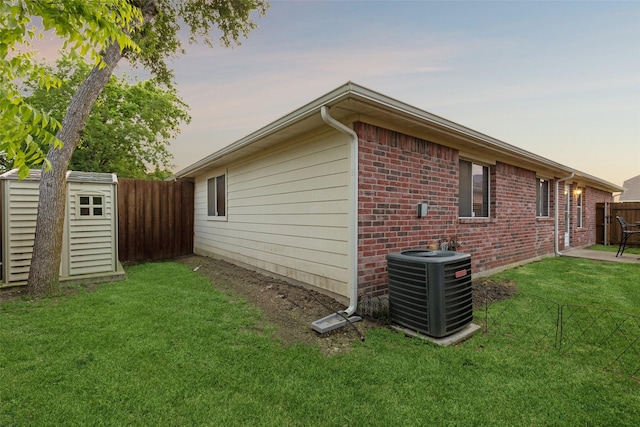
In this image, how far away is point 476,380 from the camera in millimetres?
2383

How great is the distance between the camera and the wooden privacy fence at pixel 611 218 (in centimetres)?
1239

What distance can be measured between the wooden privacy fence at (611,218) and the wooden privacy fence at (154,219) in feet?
53.4

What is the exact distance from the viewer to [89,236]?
18.8 feet

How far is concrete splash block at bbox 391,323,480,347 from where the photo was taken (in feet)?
10.1

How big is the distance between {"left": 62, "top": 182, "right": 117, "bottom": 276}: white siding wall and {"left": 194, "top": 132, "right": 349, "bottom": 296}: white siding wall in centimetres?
252

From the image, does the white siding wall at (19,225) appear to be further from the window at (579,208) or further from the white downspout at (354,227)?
the window at (579,208)

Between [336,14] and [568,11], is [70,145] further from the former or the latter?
[568,11]

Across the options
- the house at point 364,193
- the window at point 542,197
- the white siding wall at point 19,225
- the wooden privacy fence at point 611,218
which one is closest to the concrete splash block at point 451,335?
the house at point 364,193

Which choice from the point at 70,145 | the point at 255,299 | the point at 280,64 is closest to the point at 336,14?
the point at 280,64

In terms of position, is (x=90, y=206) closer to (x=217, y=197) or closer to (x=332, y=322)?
(x=217, y=197)

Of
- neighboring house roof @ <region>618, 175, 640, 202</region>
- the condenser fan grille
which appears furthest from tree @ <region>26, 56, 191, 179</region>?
neighboring house roof @ <region>618, 175, 640, 202</region>

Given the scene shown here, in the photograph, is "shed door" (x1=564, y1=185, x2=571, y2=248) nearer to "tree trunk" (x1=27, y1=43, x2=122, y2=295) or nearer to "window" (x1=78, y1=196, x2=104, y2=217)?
"tree trunk" (x1=27, y1=43, x2=122, y2=295)

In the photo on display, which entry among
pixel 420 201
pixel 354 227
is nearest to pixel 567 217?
pixel 420 201

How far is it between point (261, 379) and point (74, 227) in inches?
209
